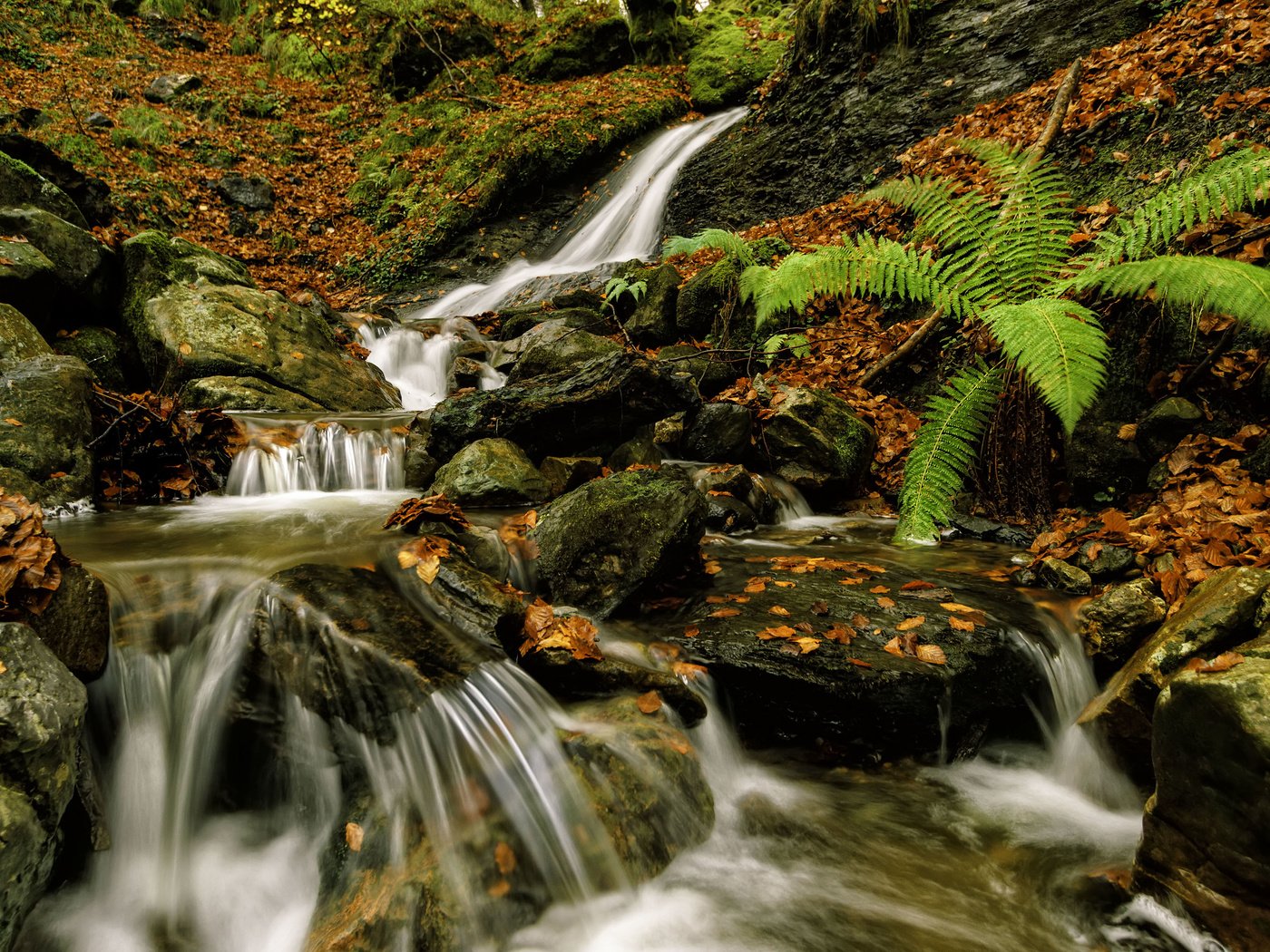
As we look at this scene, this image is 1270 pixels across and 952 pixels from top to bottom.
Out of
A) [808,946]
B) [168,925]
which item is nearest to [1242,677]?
[808,946]

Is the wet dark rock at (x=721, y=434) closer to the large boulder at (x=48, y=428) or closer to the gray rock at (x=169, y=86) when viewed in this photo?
the large boulder at (x=48, y=428)

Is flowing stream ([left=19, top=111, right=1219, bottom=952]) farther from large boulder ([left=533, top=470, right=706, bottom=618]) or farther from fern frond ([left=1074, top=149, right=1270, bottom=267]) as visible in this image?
fern frond ([left=1074, top=149, right=1270, bottom=267])

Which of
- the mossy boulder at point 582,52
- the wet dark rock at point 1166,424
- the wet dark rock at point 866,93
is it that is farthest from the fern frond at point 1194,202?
the mossy boulder at point 582,52

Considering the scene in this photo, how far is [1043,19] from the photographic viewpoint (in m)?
7.89

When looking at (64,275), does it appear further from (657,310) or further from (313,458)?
(657,310)

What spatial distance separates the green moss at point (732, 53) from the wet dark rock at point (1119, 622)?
1487cm

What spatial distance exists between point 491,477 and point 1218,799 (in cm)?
406

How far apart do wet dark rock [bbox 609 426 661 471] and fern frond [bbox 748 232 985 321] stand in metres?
1.45

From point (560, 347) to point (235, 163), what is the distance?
12207mm

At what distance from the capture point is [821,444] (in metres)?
5.11

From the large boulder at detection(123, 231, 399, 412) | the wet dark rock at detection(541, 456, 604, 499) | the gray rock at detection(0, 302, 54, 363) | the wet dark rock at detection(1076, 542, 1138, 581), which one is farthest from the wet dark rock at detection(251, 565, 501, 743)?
the large boulder at detection(123, 231, 399, 412)

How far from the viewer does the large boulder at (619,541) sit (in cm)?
345

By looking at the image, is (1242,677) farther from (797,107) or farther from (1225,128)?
(797,107)

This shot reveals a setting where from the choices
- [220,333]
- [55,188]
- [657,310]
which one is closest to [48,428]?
[220,333]
